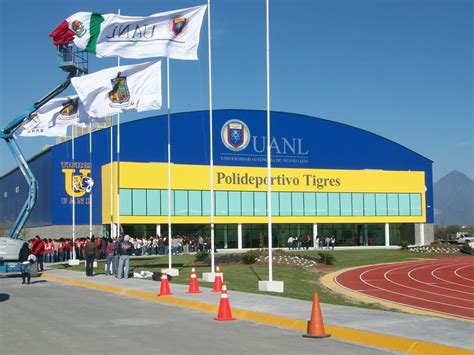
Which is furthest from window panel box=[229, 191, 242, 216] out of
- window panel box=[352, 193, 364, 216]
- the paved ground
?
the paved ground

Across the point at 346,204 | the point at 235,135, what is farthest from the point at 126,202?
the point at 346,204

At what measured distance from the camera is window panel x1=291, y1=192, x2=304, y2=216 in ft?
230

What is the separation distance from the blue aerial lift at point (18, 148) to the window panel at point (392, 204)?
47043 millimetres

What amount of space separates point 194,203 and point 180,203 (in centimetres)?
148

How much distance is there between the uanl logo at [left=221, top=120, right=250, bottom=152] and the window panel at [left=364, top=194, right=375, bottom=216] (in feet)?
46.7

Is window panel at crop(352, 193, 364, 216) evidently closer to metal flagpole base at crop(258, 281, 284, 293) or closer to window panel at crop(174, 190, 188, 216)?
window panel at crop(174, 190, 188, 216)

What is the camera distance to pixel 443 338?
36.4ft

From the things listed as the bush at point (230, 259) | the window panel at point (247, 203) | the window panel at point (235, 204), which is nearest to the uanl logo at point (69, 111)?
the bush at point (230, 259)

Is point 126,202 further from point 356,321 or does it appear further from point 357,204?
point 356,321

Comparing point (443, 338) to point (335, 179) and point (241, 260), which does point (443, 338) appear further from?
point (335, 179)

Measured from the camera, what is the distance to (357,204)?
240ft

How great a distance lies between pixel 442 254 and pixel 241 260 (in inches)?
834

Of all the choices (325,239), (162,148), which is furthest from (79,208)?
(325,239)

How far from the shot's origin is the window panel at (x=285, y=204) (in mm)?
69562
